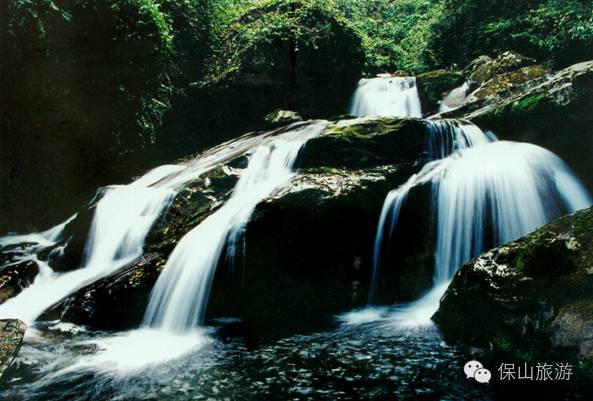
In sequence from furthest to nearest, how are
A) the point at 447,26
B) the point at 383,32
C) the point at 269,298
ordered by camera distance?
the point at 383,32, the point at 447,26, the point at 269,298

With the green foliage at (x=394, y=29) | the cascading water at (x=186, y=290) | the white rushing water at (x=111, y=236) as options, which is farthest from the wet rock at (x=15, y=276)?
the green foliage at (x=394, y=29)

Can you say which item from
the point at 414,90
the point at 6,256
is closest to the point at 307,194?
the point at 6,256

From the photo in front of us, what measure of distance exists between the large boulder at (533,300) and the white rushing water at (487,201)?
1.15 m

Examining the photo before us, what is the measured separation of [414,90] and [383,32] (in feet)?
30.2

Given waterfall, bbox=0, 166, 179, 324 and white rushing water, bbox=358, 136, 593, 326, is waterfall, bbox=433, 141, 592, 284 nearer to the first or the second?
white rushing water, bbox=358, 136, 593, 326

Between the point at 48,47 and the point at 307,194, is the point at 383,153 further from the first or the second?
the point at 48,47

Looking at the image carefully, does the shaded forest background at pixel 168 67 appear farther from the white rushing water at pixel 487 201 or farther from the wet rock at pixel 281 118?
the white rushing water at pixel 487 201

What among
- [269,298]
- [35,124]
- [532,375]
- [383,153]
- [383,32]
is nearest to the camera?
[532,375]

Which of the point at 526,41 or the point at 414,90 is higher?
the point at 526,41

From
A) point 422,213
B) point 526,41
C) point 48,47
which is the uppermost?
point 526,41

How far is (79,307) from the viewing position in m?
5.55

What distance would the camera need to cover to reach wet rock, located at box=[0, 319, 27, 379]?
416cm

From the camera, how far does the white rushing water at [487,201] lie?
217 inches

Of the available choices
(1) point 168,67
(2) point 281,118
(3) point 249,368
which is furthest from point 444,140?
(1) point 168,67
